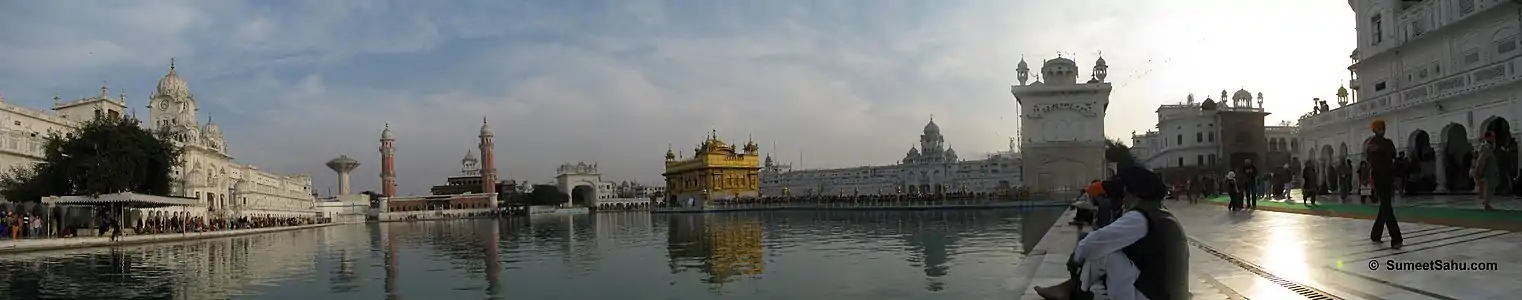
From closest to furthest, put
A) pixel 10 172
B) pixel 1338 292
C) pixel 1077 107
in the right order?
1. pixel 1338 292
2. pixel 10 172
3. pixel 1077 107

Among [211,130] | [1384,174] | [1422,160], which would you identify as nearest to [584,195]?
[211,130]

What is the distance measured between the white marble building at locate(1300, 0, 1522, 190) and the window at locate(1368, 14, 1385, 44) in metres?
0.03

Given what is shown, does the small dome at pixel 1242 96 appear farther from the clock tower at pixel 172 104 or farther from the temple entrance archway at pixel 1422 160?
the clock tower at pixel 172 104

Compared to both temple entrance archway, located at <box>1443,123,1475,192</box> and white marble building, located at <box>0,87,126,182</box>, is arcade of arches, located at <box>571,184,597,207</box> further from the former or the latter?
temple entrance archway, located at <box>1443,123,1475,192</box>

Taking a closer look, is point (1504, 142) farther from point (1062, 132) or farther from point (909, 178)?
point (909, 178)

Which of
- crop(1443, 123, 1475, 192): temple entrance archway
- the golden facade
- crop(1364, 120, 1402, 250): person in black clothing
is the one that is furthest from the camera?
the golden facade

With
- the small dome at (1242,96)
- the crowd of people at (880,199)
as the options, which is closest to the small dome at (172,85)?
the crowd of people at (880,199)

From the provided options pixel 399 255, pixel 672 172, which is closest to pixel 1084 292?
pixel 399 255

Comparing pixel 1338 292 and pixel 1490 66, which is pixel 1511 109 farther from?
pixel 1338 292

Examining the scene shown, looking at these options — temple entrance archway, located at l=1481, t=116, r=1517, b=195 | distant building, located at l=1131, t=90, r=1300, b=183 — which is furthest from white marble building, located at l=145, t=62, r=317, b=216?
distant building, located at l=1131, t=90, r=1300, b=183

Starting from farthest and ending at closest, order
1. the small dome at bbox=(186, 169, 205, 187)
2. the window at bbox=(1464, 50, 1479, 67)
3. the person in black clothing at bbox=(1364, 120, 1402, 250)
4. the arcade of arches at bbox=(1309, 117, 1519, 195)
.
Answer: the small dome at bbox=(186, 169, 205, 187) → the window at bbox=(1464, 50, 1479, 67) → the arcade of arches at bbox=(1309, 117, 1519, 195) → the person in black clothing at bbox=(1364, 120, 1402, 250)

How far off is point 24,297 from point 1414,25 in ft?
101

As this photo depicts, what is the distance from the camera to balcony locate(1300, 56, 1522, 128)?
20359mm

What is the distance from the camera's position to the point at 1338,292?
6129 mm
